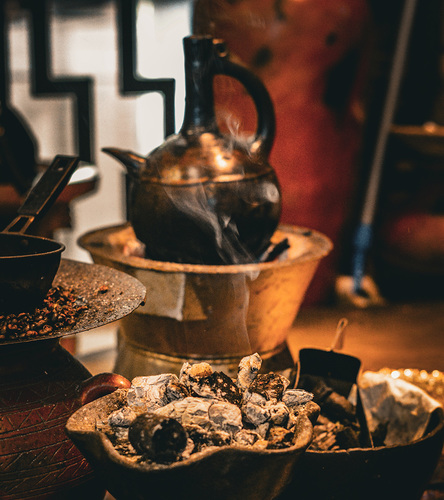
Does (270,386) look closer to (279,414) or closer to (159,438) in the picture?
(279,414)

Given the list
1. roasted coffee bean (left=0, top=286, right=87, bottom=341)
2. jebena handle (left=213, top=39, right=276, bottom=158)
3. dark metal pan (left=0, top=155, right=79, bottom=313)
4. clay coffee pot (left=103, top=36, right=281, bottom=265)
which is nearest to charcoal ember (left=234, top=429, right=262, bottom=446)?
roasted coffee bean (left=0, top=286, right=87, bottom=341)

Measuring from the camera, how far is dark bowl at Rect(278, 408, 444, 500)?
1621 millimetres

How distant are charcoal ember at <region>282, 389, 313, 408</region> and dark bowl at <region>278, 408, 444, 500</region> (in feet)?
0.64

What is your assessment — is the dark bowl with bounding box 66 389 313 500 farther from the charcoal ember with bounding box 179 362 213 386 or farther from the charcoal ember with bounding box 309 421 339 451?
the charcoal ember with bounding box 309 421 339 451

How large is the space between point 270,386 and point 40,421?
0.56 meters

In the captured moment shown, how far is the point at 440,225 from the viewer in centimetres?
473

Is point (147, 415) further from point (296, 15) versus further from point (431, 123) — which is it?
point (431, 123)

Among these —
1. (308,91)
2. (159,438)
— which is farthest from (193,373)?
(308,91)

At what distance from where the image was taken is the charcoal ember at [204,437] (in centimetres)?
130

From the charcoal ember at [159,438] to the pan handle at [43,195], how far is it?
0.72 metres

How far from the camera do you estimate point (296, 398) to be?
149 cm

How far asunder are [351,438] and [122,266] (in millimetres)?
957

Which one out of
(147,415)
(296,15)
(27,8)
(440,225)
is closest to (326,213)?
(440,225)

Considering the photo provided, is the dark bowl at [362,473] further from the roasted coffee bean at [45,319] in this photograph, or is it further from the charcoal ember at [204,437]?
the roasted coffee bean at [45,319]
